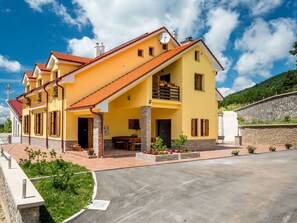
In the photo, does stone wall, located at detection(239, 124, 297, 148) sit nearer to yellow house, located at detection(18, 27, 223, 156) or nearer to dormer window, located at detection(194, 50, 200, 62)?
yellow house, located at detection(18, 27, 223, 156)

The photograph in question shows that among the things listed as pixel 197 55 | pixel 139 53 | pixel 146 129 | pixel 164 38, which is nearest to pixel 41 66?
pixel 139 53

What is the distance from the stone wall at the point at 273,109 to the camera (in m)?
31.1

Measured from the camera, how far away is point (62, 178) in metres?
8.43

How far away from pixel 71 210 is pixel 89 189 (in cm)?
173

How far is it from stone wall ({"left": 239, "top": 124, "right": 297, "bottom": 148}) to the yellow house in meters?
8.38

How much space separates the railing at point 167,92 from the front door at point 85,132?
5275 mm

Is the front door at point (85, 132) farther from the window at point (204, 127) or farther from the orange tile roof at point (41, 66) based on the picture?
the window at point (204, 127)

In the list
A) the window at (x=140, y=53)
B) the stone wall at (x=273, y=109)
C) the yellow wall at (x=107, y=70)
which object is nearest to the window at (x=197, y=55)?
the yellow wall at (x=107, y=70)

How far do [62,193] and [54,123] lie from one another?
40.1 feet

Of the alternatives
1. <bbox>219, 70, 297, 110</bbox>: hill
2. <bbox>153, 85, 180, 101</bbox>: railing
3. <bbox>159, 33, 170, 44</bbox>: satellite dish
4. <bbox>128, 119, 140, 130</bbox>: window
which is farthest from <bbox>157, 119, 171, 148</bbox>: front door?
<bbox>219, 70, 297, 110</bbox>: hill

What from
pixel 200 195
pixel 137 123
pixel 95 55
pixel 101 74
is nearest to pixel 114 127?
pixel 137 123

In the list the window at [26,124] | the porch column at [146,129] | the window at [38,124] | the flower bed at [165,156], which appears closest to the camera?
the flower bed at [165,156]

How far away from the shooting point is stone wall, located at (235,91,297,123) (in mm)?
31078

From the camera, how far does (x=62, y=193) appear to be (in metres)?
7.77
